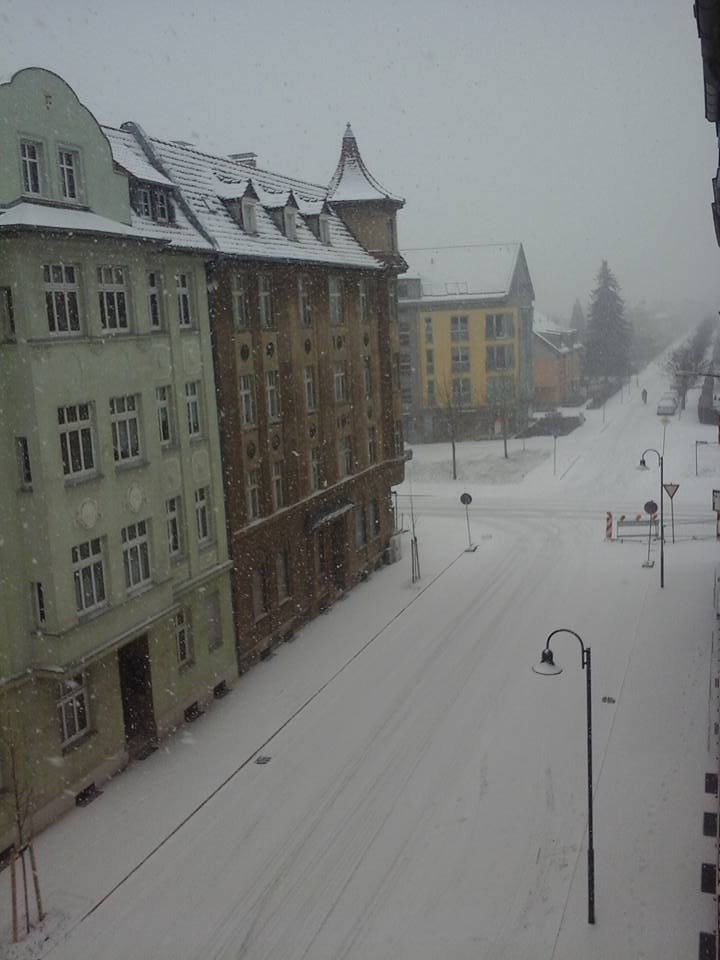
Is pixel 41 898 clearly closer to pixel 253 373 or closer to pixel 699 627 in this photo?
pixel 253 373

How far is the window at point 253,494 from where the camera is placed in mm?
27650

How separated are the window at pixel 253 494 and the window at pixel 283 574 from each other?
81.1 inches

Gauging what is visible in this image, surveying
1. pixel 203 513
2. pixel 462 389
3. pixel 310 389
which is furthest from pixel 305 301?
pixel 462 389

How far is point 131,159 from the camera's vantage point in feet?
80.2

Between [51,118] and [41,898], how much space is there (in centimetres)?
1548

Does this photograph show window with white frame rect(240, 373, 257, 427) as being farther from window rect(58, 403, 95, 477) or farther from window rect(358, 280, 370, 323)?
window rect(358, 280, 370, 323)

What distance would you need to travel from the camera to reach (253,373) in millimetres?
27812

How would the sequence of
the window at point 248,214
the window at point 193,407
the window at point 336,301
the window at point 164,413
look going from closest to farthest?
1. the window at point 164,413
2. the window at point 193,407
3. the window at point 248,214
4. the window at point 336,301

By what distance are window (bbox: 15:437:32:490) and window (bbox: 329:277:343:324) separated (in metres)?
17.0

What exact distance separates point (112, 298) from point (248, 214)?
31.0 feet

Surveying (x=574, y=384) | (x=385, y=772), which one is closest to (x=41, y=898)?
(x=385, y=772)

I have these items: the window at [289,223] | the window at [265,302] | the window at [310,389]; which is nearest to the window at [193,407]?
the window at [265,302]

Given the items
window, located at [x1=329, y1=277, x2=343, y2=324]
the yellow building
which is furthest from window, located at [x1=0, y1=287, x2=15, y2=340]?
the yellow building

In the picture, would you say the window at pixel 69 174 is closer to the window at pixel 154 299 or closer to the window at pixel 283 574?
the window at pixel 154 299
